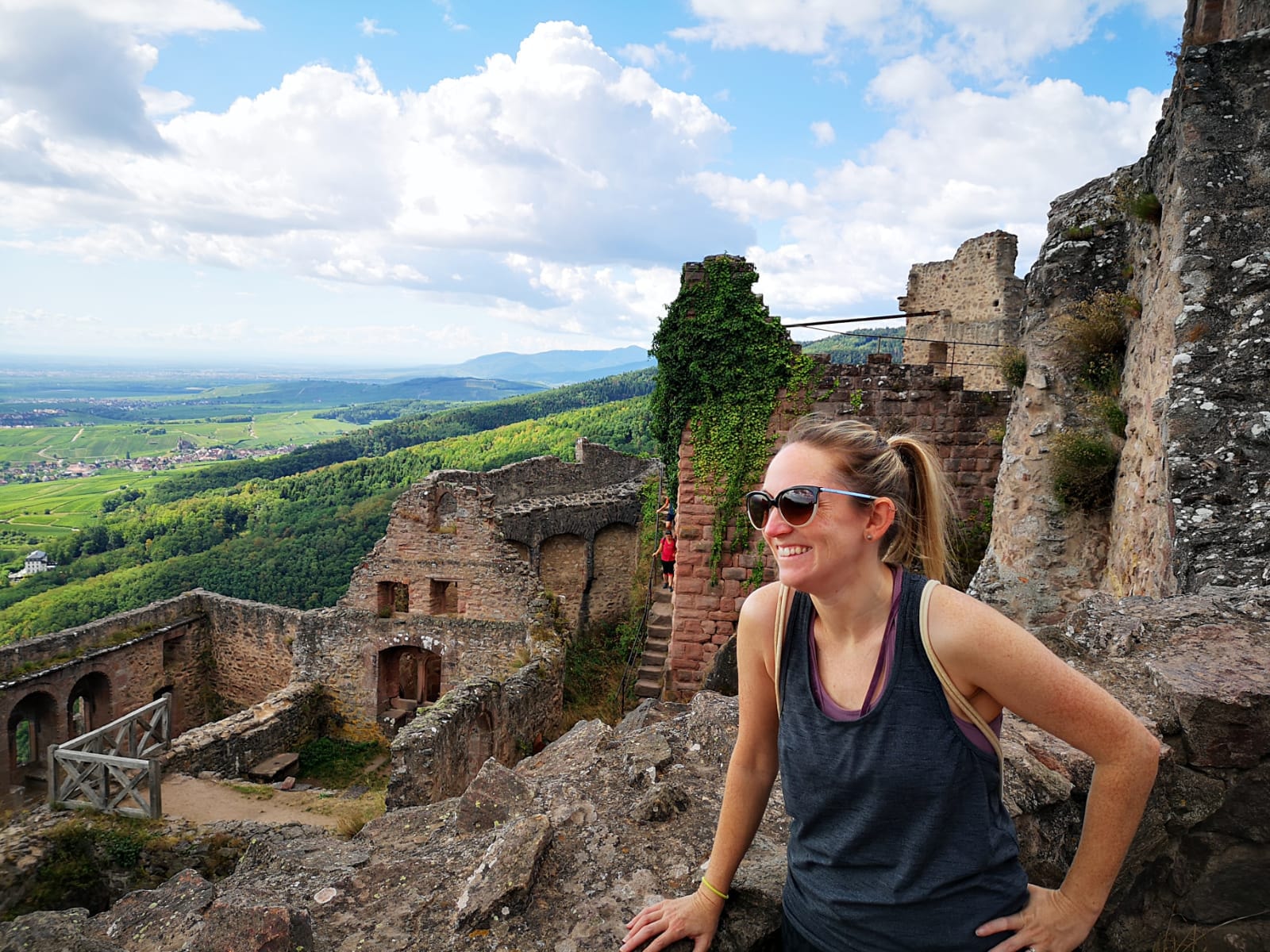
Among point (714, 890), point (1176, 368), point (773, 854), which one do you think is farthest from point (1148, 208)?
point (714, 890)

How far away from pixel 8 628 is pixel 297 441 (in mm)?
95569

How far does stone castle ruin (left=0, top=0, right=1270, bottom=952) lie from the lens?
2.53 metres

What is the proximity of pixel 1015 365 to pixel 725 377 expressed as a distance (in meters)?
3.46

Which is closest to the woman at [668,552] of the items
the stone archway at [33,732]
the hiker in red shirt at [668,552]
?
the hiker in red shirt at [668,552]

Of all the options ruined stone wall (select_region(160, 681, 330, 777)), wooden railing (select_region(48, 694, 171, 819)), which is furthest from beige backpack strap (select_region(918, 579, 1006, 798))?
ruined stone wall (select_region(160, 681, 330, 777))

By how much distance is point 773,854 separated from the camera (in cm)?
254

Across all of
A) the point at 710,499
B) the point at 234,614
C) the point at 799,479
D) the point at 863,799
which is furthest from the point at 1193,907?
the point at 234,614

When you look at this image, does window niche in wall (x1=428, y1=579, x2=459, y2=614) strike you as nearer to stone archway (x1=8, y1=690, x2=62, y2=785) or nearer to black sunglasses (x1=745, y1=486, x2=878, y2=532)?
stone archway (x1=8, y1=690, x2=62, y2=785)

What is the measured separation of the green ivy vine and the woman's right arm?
6.99 m

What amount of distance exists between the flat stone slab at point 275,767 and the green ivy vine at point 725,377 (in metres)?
9.37

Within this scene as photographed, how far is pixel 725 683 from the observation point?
324 inches

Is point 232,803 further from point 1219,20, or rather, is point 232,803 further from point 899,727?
point 1219,20

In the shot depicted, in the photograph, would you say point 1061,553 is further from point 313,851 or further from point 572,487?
point 572,487

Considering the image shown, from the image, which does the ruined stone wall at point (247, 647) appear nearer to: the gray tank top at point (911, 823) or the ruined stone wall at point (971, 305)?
the ruined stone wall at point (971, 305)
